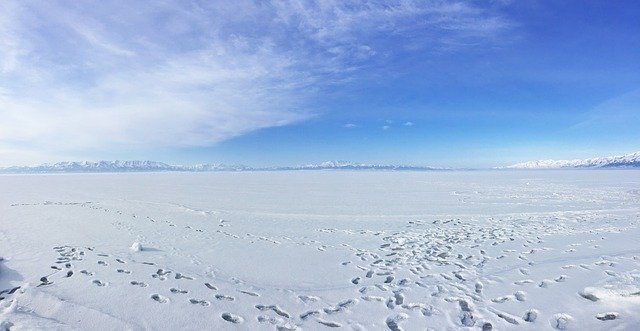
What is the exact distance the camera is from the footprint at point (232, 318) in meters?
5.98

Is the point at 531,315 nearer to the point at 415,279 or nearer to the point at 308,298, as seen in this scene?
the point at 415,279

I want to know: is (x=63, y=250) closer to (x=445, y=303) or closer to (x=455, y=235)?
(x=445, y=303)

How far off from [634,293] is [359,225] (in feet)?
30.3

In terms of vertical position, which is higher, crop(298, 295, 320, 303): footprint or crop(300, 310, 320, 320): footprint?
crop(298, 295, 320, 303): footprint

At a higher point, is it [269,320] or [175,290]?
[175,290]

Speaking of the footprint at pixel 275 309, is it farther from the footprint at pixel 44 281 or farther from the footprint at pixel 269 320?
the footprint at pixel 44 281

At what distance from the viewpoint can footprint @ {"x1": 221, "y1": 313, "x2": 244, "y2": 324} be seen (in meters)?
5.98

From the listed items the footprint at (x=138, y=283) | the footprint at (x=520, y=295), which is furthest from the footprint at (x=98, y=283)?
the footprint at (x=520, y=295)

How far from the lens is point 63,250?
10.4m

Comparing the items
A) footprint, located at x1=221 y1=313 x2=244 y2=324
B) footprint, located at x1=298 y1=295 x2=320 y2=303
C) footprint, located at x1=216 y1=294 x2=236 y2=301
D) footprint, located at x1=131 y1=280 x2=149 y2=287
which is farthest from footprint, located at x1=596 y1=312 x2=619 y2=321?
footprint, located at x1=131 y1=280 x2=149 y2=287

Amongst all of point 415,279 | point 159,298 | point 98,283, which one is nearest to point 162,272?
point 98,283

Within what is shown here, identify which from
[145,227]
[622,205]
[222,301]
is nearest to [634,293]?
[222,301]

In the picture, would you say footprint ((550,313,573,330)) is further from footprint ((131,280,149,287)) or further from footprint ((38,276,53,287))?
footprint ((38,276,53,287))

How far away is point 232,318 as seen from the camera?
20.0 ft
